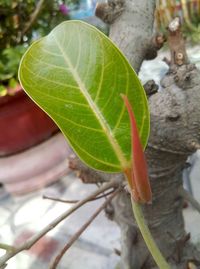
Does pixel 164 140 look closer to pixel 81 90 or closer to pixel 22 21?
pixel 81 90

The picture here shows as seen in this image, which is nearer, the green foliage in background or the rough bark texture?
the rough bark texture

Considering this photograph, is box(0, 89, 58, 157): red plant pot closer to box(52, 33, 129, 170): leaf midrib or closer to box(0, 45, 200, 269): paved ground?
box(0, 45, 200, 269): paved ground

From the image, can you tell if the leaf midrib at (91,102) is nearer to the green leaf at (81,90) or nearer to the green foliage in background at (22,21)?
the green leaf at (81,90)

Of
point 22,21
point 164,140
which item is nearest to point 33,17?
point 22,21

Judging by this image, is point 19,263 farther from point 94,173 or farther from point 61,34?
point 61,34

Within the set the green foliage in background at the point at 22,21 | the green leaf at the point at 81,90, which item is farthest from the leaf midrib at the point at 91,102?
the green foliage in background at the point at 22,21

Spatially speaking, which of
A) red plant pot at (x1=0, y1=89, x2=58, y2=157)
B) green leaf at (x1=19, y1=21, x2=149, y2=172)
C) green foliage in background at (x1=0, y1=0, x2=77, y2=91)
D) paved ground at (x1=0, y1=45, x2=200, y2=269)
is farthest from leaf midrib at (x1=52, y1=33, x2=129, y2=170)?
green foliage in background at (x1=0, y1=0, x2=77, y2=91)
